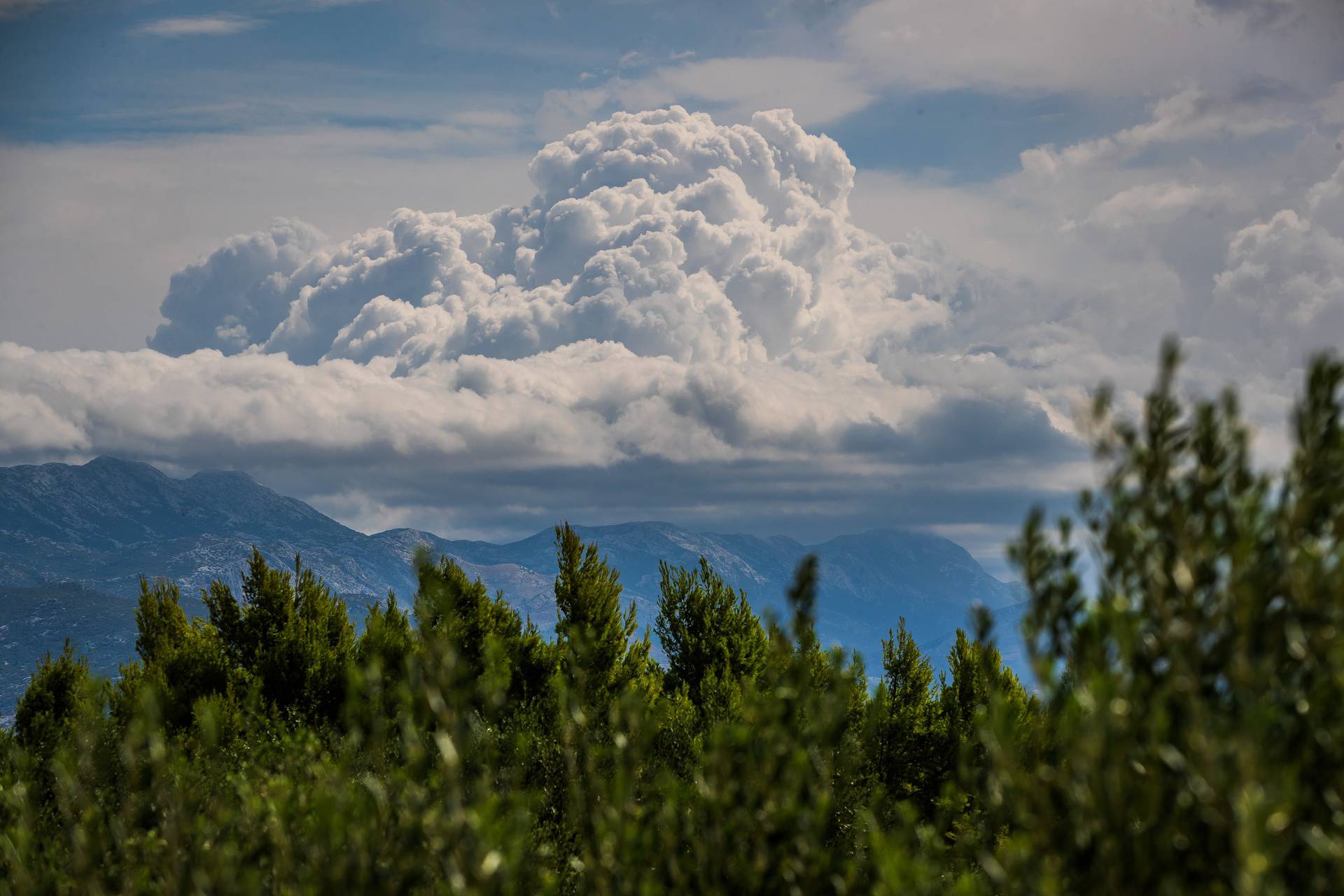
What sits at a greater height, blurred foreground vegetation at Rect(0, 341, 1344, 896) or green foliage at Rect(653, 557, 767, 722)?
blurred foreground vegetation at Rect(0, 341, 1344, 896)

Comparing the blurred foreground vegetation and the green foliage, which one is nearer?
the blurred foreground vegetation

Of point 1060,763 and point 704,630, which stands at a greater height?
point 1060,763

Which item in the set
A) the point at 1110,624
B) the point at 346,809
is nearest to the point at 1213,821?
the point at 1110,624

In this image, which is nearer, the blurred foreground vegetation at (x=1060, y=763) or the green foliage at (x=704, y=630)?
the blurred foreground vegetation at (x=1060, y=763)

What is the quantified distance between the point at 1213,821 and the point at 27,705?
131ft

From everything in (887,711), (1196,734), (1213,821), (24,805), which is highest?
(1196,734)

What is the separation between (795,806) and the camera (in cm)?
801

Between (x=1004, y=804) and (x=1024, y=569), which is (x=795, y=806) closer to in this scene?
(x=1004, y=804)

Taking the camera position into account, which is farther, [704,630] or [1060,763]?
[704,630]

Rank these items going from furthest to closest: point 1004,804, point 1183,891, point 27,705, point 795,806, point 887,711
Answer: point 887,711 < point 27,705 < point 795,806 < point 1004,804 < point 1183,891

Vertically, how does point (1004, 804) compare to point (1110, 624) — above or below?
below

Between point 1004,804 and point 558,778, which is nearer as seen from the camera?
point 1004,804

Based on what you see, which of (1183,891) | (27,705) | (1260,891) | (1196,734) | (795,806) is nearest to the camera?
(1260,891)

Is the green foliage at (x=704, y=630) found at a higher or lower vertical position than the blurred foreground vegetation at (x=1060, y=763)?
lower
